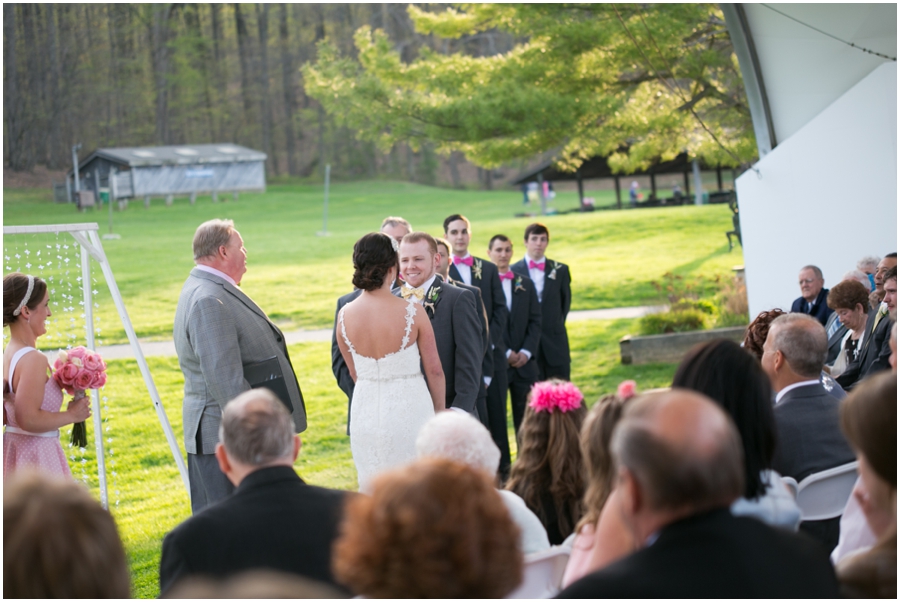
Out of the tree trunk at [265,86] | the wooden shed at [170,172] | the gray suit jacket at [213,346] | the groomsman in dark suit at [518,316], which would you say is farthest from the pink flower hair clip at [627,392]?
the tree trunk at [265,86]

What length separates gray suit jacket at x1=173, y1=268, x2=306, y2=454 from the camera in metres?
4.10

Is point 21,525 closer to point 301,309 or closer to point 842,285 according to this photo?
point 842,285

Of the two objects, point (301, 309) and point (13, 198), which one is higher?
point (13, 198)

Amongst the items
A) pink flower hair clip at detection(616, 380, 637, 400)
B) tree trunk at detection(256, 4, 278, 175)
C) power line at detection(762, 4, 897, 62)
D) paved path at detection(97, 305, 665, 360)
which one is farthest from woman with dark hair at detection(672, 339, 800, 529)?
tree trunk at detection(256, 4, 278, 175)

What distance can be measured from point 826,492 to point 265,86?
60275 mm

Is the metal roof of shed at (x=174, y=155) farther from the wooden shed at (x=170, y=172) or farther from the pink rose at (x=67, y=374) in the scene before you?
the pink rose at (x=67, y=374)

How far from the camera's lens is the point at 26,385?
3.88 metres

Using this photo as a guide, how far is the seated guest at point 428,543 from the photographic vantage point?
66.8 inches

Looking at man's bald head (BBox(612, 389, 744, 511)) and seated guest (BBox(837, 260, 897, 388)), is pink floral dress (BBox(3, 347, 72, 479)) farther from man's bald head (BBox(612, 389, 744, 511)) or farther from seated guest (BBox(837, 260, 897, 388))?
seated guest (BBox(837, 260, 897, 388))

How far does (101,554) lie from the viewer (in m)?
1.61

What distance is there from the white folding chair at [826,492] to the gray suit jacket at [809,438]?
0.10 meters

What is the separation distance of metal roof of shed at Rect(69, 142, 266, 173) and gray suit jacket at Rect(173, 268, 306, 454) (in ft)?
123

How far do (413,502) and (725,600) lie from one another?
72 centimetres

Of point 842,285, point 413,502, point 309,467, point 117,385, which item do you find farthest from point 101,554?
point 117,385
